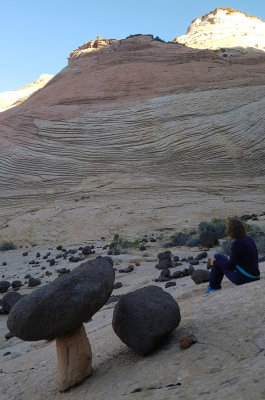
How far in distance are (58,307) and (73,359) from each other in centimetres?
42

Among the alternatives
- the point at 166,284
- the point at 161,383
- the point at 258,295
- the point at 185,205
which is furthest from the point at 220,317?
the point at 185,205

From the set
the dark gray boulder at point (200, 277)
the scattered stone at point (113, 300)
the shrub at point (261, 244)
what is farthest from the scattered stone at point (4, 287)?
the shrub at point (261, 244)

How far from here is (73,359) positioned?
275cm

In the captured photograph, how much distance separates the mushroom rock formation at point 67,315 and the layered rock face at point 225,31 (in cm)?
3668

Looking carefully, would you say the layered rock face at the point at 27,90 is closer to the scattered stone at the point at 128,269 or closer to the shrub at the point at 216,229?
the shrub at the point at 216,229

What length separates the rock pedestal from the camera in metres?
2.73

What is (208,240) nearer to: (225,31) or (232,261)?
(232,261)

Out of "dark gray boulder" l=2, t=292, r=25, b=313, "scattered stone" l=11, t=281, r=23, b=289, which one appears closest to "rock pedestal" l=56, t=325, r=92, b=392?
"dark gray boulder" l=2, t=292, r=25, b=313

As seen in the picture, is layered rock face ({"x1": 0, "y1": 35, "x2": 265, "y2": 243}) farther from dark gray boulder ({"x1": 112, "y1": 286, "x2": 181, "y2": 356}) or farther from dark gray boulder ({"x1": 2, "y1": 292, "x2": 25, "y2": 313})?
dark gray boulder ({"x1": 112, "y1": 286, "x2": 181, "y2": 356})

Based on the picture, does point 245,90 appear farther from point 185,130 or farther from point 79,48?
point 79,48

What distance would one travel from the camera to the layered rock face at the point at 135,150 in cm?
1578

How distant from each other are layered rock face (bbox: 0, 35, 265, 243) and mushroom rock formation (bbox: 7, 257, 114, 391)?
10.7 meters

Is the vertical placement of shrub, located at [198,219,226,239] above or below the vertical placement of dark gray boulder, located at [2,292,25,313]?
below

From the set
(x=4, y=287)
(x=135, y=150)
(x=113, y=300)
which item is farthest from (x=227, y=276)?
(x=135, y=150)
